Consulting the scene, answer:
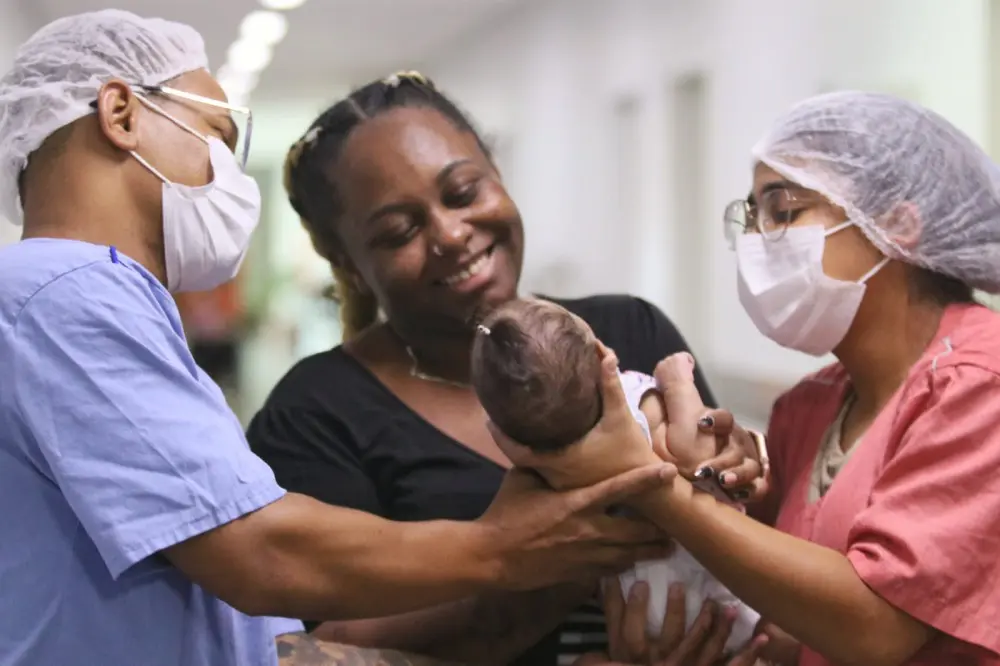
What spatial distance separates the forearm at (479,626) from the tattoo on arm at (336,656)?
4 cm

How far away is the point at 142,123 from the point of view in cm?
115

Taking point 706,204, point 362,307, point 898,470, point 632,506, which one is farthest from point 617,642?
point 706,204

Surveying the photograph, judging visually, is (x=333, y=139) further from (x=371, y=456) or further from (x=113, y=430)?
(x=113, y=430)

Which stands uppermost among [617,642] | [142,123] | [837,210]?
[142,123]

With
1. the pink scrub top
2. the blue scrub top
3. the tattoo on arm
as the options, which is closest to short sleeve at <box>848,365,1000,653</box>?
the pink scrub top

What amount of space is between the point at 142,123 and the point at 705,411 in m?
0.79

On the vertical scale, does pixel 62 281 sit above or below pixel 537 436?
above

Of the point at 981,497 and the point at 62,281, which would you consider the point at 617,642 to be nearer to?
the point at 981,497

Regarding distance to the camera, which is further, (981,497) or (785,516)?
(785,516)

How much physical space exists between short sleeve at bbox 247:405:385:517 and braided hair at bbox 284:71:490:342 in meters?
0.34

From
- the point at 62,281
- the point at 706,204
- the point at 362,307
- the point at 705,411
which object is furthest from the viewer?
the point at 706,204

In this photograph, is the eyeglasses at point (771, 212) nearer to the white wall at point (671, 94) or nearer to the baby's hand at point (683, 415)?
the baby's hand at point (683, 415)

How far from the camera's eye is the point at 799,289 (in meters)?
1.33

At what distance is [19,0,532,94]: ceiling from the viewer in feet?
15.7
